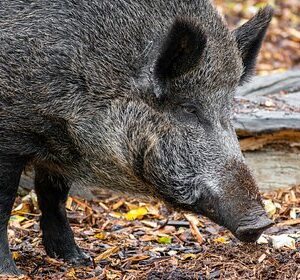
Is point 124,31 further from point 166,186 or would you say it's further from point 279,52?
point 279,52

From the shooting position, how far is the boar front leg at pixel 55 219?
21.5 feet

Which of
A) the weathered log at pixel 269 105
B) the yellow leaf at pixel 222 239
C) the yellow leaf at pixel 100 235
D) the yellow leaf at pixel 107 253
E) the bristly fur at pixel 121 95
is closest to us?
the bristly fur at pixel 121 95

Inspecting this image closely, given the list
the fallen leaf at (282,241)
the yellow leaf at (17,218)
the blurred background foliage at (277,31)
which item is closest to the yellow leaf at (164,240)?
the fallen leaf at (282,241)

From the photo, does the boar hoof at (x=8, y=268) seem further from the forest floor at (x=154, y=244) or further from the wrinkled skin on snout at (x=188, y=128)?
the wrinkled skin on snout at (x=188, y=128)

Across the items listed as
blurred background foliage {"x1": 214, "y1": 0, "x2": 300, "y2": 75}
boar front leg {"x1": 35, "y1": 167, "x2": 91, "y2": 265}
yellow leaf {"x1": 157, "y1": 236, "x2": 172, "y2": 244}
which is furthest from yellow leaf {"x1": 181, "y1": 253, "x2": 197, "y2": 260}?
blurred background foliage {"x1": 214, "y1": 0, "x2": 300, "y2": 75}

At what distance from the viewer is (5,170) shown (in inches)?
231

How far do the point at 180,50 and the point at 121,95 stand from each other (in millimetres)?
519

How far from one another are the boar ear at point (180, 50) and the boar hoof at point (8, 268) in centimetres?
164

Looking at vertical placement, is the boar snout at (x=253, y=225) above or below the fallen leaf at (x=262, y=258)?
above

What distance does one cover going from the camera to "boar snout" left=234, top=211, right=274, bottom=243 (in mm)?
5238

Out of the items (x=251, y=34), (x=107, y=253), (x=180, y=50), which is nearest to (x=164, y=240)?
(x=107, y=253)

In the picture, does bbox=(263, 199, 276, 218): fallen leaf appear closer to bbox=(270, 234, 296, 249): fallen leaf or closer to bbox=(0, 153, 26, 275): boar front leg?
bbox=(270, 234, 296, 249): fallen leaf

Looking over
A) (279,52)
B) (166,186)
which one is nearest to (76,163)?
(166,186)

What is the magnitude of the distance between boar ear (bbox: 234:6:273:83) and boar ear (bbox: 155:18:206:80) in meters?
0.75
